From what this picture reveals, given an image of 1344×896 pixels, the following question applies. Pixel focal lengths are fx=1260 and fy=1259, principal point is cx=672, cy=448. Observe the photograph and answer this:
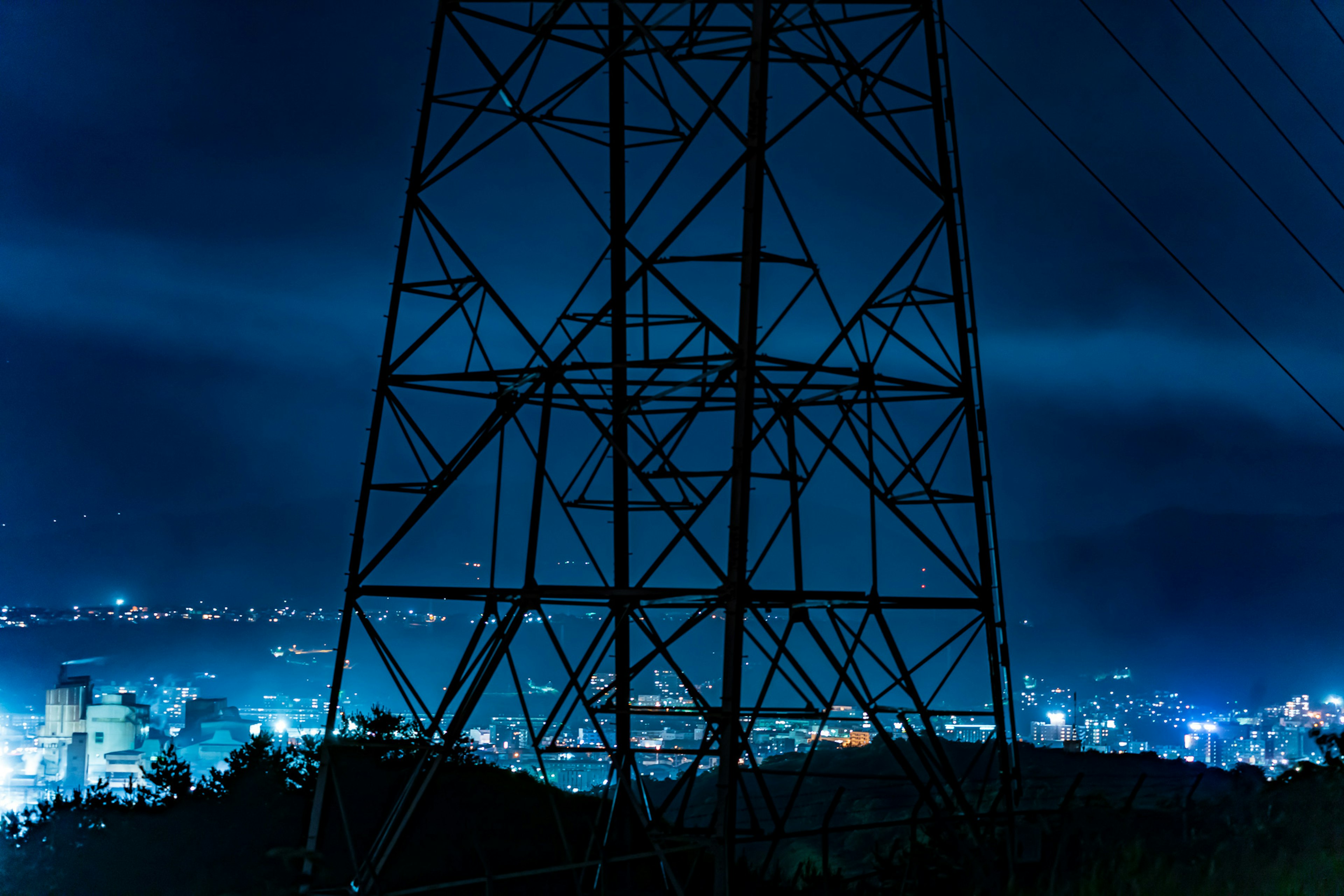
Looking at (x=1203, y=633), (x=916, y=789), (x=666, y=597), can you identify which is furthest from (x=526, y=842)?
(x=1203, y=633)

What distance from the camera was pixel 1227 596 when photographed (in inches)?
7293

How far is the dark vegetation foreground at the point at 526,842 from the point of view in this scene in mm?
17281

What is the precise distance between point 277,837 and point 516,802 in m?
4.57

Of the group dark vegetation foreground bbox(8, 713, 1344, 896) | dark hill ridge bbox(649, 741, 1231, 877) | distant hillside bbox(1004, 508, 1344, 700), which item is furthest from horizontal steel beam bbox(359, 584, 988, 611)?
distant hillside bbox(1004, 508, 1344, 700)

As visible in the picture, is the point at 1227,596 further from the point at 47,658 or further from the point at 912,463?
the point at 912,463

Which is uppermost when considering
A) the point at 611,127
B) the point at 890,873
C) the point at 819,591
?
the point at 611,127

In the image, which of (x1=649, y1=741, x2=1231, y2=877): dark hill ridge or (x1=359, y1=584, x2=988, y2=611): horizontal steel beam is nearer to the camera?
(x1=359, y1=584, x2=988, y2=611): horizontal steel beam

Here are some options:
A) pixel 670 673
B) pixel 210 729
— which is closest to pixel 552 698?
pixel 670 673

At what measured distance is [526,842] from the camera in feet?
74.3

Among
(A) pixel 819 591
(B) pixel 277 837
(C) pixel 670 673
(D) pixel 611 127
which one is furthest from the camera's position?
(C) pixel 670 673

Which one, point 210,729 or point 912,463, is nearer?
point 912,463

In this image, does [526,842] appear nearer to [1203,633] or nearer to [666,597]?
[666,597]

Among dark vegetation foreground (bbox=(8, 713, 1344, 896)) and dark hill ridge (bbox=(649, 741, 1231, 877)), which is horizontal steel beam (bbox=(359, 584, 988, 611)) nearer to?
dark vegetation foreground (bbox=(8, 713, 1344, 896))

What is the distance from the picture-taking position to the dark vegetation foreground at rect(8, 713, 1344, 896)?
56.7 ft
